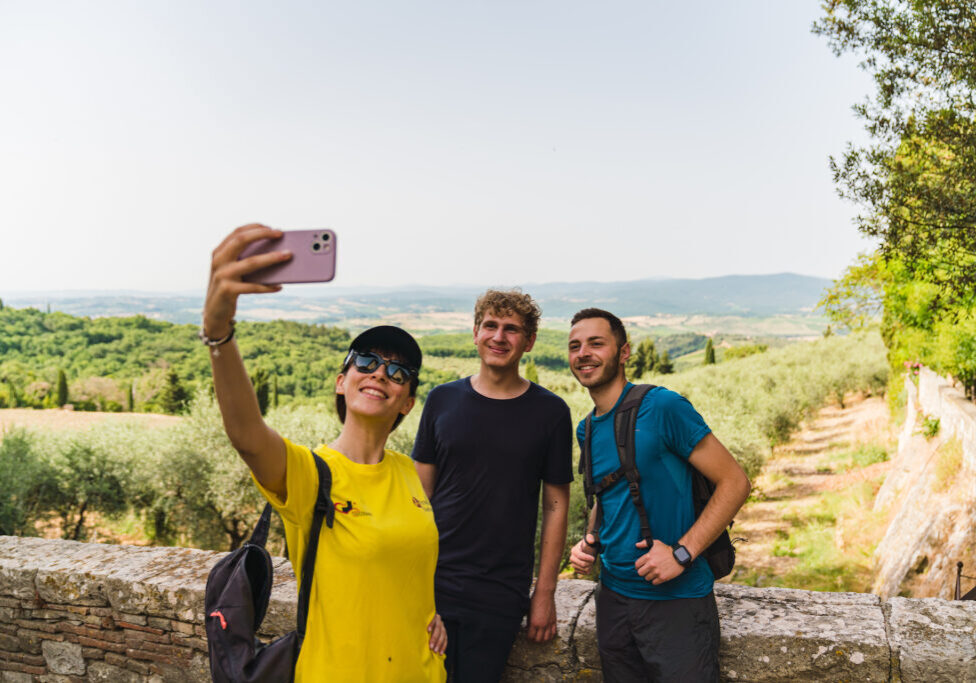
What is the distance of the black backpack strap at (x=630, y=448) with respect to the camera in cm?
207

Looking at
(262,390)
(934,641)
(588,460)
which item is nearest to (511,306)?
(588,460)

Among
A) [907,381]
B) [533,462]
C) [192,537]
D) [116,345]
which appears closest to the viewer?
[533,462]

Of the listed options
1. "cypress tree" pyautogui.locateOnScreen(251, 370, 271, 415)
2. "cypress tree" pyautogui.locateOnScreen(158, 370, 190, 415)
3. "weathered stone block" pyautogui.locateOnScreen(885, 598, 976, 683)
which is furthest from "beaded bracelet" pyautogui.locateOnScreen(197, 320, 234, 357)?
"cypress tree" pyautogui.locateOnScreen(158, 370, 190, 415)

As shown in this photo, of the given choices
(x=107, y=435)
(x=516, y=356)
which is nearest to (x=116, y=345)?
(x=107, y=435)

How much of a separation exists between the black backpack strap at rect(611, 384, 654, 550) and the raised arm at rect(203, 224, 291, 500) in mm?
1113

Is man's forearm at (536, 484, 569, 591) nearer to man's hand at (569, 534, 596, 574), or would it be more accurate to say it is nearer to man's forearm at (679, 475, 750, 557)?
man's hand at (569, 534, 596, 574)

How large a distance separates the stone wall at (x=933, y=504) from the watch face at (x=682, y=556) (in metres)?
5.93

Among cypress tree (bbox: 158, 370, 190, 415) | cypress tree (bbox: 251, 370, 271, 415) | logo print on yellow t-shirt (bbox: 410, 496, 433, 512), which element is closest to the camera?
logo print on yellow t-shirt (bbox: 410, 496, 433, 512)

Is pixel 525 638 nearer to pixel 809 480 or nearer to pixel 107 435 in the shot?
pixel 809 480

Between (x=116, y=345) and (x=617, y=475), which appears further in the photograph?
(x=116, y=345)

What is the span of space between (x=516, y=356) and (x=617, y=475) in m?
0.63

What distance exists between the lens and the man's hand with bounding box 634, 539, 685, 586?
77.6 inches

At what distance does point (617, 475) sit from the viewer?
2.13 m

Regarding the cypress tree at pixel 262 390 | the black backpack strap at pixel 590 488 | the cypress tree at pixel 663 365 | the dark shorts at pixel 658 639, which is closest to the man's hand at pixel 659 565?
the dark shorts at pixel 658 639
